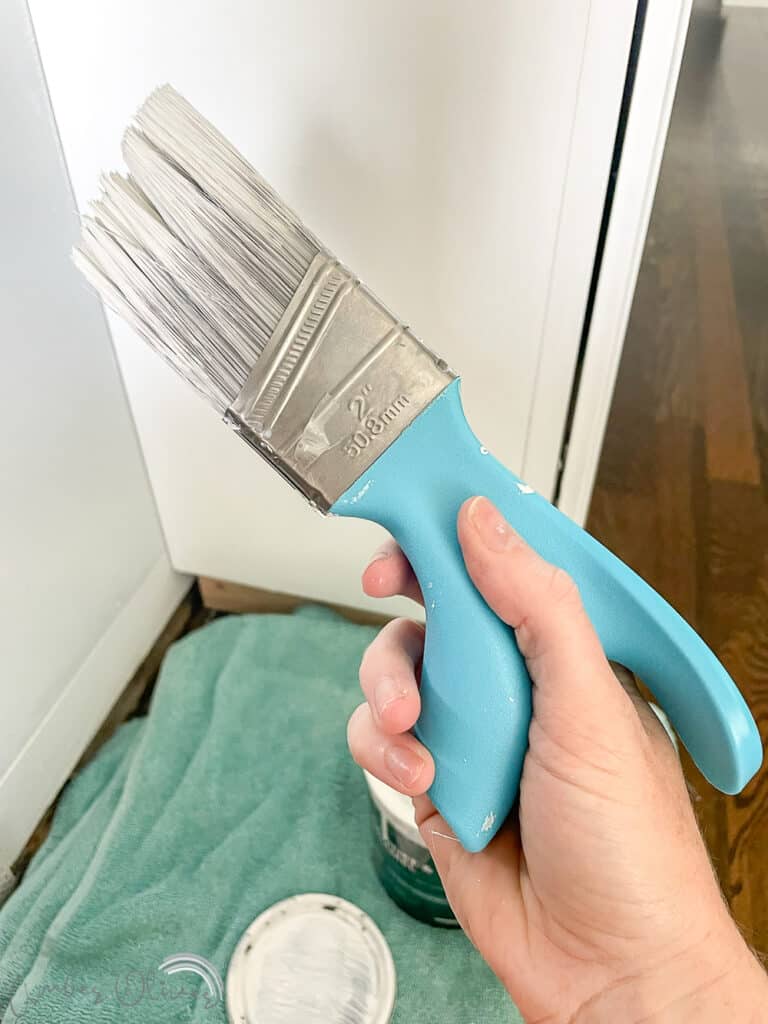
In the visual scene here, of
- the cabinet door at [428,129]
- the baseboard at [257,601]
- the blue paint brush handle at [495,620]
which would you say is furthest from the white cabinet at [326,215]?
the blue paint brush handle at [495,620]

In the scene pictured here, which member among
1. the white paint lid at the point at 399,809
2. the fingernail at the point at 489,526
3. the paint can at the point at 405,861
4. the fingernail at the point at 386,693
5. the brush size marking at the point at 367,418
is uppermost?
the brush size marking at the point at 367,418

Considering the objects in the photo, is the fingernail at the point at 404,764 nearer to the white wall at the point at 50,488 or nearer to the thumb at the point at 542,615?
the thumb at the point at 542,615

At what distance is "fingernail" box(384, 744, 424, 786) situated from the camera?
0.42 m

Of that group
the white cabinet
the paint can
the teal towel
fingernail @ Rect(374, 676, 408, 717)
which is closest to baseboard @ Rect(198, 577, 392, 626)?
the teal towel

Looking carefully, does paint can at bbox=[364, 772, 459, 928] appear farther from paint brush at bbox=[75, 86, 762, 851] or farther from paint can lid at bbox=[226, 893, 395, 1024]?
paint brush at bbox=[75, 86, 762, 851]

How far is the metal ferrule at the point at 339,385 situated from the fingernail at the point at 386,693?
4.6 inches

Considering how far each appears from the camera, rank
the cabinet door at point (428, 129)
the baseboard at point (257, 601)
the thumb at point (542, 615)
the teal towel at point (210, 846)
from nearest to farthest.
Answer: the thumb at point (542, 615) < the cabinet door at point (428, 129) < the teal towel at point (210, 846) < the baseboard at point (257, 601)

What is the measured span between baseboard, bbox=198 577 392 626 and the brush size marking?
22.4 inches

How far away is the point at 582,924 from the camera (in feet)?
1.40

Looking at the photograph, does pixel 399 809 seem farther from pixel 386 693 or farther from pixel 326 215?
pixel 326 215

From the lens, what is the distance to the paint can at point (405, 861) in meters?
0.64

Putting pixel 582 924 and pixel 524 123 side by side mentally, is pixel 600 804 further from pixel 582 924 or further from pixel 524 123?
pixel 524 123

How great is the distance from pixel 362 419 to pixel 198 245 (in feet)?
0.39

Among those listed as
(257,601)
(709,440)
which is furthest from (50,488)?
(709,440)
